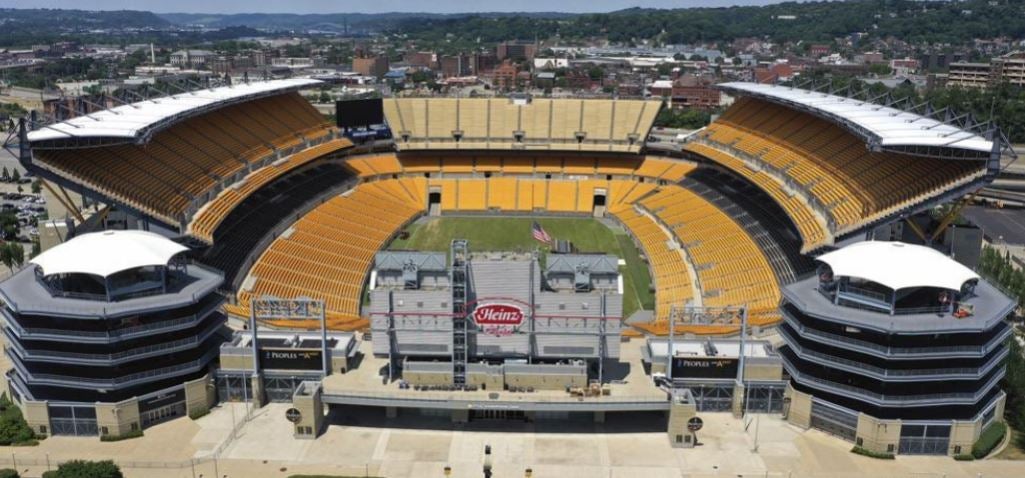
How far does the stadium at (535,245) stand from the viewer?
49.7 m

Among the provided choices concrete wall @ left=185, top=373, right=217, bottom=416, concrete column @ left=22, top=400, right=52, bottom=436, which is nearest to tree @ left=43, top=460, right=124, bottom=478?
concrete column @ left=22, top=400, right=52, bottom=436

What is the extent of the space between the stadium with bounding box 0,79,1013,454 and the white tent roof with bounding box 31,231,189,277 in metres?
0.65

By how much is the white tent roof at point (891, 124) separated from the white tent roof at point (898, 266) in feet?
41.8

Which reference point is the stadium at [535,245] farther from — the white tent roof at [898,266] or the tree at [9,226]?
the tree at [9,226]

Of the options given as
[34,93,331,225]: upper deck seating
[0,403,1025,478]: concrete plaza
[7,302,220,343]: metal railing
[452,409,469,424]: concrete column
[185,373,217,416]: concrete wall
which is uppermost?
[34,93,331,225]: upper deck seating

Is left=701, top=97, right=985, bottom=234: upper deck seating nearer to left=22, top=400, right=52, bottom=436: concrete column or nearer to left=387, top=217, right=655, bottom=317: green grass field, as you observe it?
left=387, top=217, right=655, bottom=317: green grass field

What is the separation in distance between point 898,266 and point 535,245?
48134 millimetres

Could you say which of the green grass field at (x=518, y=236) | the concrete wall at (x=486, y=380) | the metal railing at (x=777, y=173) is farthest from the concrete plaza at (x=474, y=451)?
Result: the green grass field at (x=518, y=236)

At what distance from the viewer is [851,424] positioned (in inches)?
1935

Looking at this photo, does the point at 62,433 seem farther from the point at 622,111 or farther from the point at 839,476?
the point at 622,111

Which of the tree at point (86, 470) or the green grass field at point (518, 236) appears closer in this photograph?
the tree at point (86, 470)

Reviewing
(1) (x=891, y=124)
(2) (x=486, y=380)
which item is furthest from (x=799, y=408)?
(1) (x=891, y=124)

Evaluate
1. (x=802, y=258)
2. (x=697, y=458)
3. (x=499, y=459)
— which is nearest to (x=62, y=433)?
(x=499, y=459)

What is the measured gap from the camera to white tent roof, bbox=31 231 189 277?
161 feet
